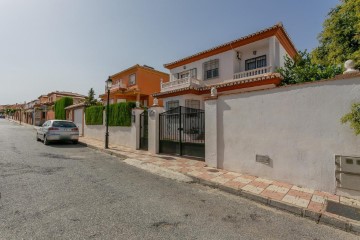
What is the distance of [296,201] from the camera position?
4.15 metres

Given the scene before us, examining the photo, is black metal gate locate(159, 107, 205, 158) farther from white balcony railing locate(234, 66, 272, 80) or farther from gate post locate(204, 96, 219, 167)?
white balcony railing locate(234, 66, 272, 80)

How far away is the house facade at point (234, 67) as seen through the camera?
12992 mm

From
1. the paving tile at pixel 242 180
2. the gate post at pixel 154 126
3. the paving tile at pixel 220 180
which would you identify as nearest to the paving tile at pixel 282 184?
the paving tile at pixel 242 180

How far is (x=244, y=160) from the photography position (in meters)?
6.17

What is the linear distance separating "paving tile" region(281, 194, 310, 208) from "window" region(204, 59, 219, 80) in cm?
1306

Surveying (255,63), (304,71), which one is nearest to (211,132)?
(304,71)

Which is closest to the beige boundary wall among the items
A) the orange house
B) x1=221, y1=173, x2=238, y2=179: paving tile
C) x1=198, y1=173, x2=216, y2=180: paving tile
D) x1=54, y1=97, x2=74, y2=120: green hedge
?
x1=221, y1=173, x2=238, y2=179: paving tile

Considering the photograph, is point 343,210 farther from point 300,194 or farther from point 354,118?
point 354,118

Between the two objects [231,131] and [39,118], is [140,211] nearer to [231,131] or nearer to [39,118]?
[231,131]

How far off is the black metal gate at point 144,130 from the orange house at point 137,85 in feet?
45.3

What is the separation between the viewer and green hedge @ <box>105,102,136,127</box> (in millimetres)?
11883

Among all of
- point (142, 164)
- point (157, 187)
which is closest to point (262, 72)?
point (142, 164)

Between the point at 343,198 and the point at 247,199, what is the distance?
6.83 ft

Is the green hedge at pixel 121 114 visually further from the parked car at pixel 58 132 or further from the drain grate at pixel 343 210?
the drain grate at pixel 343 210
